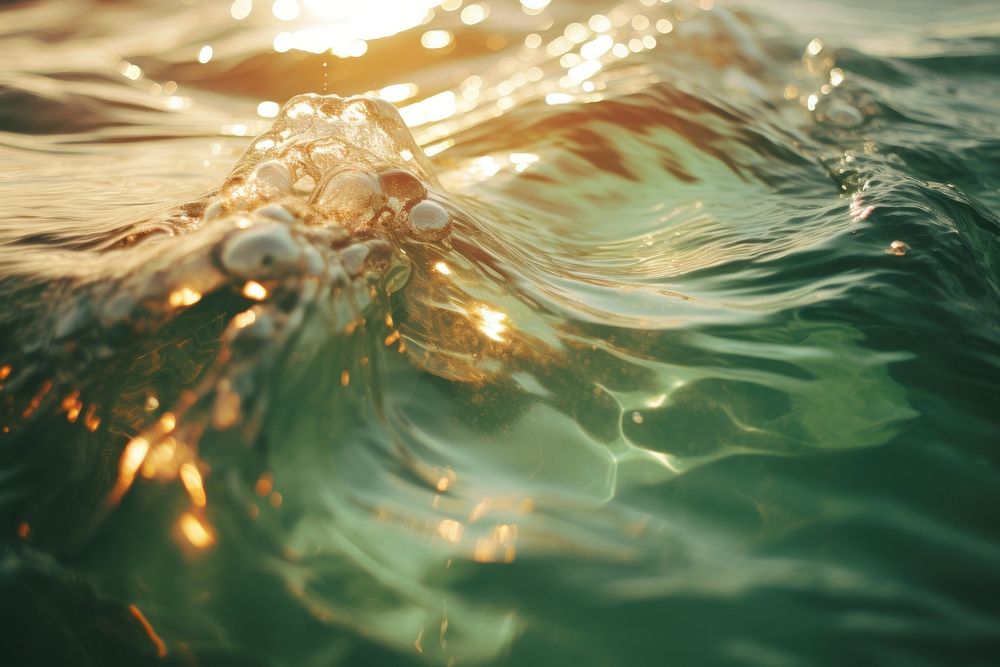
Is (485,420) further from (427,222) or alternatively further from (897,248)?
(897,248)

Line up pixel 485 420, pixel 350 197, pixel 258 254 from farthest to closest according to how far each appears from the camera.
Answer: pixel 350 197
pixel 485 420
pixel 258 254

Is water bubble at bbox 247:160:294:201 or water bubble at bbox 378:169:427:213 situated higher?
water bubble at bbox 247:160:294:201

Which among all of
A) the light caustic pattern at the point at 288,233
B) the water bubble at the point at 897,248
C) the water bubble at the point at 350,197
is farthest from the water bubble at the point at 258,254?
the water bubble at the point at 897,248

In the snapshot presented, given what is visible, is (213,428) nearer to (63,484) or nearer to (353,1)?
(63,484)

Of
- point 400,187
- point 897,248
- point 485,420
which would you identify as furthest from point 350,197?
point 897,248

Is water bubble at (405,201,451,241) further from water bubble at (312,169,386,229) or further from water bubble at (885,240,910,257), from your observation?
water bubble at (885,240,910,257)

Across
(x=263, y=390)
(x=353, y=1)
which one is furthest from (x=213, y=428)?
(x=353, y=1)

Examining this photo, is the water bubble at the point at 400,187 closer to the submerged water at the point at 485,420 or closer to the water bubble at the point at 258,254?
the submerged water at the point at 485,420

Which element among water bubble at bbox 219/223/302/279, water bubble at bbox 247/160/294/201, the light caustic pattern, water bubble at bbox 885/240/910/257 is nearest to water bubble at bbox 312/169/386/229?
the light caustic pattern
